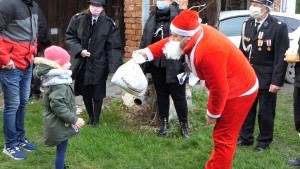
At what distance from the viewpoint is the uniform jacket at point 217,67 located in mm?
3539

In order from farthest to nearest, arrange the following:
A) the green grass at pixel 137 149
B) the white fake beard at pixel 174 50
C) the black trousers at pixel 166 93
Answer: the black trousers at pixel 166 93 → the green grass at pixel 137 149 → the white fake beard at pixel 174 50

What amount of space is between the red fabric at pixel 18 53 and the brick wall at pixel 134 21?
1.87m

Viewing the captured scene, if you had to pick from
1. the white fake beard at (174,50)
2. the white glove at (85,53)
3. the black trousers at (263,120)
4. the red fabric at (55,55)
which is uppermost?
the white fake beard at (174,50)

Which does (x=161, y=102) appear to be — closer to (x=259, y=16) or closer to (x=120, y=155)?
(x=120, y=155)

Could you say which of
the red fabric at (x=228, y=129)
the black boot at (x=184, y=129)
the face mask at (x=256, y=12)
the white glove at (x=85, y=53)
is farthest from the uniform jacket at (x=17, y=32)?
the face mask at (x=256, y=12)

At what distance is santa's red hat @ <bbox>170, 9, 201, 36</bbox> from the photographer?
3.59 m

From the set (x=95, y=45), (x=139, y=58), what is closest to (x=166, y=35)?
(x=95, y=45)

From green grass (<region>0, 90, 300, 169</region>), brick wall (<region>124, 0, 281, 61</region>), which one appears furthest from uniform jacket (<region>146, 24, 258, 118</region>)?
brick wall (<region>124, 0, 281, 61</region>)

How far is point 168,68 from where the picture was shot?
17.5 feet

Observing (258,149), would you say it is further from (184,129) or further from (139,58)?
(139,58)

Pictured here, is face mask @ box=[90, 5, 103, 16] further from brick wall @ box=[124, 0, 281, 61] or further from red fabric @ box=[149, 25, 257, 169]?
red fabric @ box=[149, 25, 257, 169]

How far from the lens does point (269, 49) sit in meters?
Result: 4.96

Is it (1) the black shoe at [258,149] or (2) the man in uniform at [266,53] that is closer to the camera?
(2) the man in uniform at [266,53]

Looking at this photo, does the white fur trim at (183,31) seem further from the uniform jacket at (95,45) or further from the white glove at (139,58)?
the uniform jacket at (95,45)
